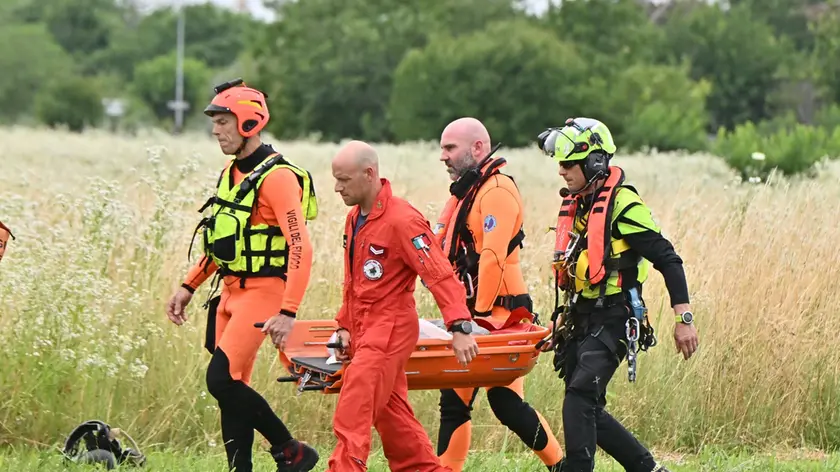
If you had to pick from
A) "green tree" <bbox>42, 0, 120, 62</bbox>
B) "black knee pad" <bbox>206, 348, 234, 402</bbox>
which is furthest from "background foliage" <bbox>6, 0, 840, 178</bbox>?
"black knee pad" <bbox>206, 348, 234, 402</bbox>

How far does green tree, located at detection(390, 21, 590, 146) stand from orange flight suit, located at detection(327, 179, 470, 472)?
47.5 meters

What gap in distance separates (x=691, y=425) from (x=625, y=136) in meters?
38.0

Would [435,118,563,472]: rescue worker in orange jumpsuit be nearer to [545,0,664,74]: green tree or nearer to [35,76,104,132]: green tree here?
[545,0,664,74]: green tree

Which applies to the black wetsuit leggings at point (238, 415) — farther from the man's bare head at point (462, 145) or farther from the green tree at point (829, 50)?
the green tree at point (829, 50)

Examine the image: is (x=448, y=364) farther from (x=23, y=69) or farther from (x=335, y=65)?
(x=23, y=69)

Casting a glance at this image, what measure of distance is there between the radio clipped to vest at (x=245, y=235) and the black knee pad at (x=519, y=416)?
1283 millimetres

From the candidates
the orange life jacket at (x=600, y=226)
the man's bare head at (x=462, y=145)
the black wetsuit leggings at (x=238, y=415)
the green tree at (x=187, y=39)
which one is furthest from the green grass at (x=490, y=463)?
the green tree at (x=187, y=39)

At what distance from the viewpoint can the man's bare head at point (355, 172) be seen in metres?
6.22

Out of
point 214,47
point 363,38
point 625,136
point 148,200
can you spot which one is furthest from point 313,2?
point 148,200

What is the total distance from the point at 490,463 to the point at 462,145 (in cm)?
203

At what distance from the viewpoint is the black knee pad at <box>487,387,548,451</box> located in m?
7.09

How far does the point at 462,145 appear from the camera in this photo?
7105 mm

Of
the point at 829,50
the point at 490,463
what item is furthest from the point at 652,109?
the point at 490,463

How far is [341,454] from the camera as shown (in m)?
6.13
